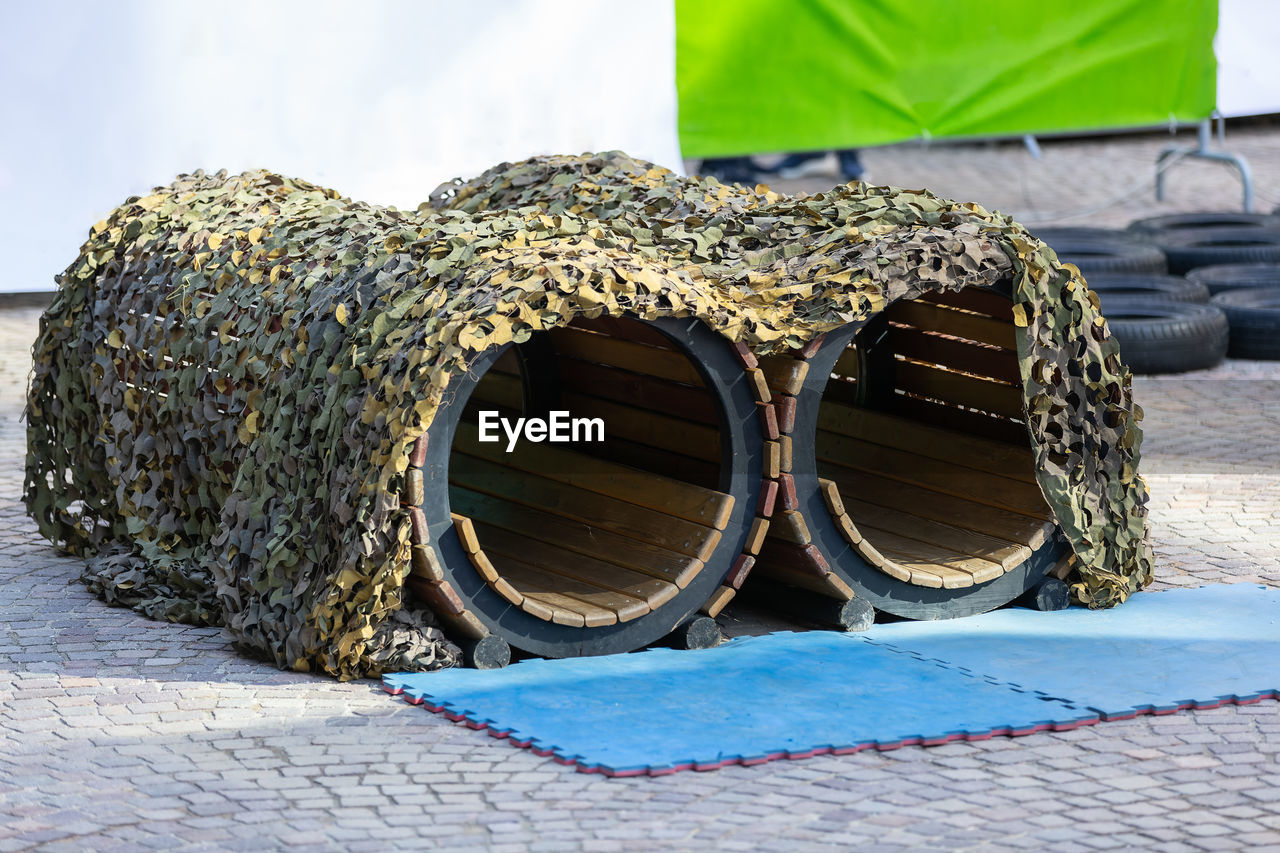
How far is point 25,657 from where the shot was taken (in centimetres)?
566

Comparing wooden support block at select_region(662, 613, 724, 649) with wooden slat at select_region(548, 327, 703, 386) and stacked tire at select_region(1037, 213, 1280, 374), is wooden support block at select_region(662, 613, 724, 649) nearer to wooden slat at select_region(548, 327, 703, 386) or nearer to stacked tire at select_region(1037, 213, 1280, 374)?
wooden slat at select_region(548, 327, 703, 386)

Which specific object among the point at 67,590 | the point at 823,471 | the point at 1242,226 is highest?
the point at 1242,226

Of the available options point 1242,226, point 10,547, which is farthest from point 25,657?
point 1242,226

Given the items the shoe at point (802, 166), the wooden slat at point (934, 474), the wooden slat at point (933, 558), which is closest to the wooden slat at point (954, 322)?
the wooden slat at point (934, 474)

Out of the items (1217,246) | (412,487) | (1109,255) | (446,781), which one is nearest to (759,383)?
(412,487)

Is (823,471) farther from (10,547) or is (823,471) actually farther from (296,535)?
(10,547)

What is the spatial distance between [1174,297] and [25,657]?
8732mm

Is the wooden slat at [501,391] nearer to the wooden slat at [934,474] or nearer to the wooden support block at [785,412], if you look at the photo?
the wooden slat at [934,474]

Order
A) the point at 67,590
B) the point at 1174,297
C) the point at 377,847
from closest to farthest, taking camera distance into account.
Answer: the point at 377,847
the point at 67,590
the point at 1174,297

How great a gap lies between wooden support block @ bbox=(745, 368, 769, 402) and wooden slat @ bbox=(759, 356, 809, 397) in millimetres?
90

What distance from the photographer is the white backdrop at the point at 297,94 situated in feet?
40.7

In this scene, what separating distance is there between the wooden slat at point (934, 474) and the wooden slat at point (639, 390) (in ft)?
3.44

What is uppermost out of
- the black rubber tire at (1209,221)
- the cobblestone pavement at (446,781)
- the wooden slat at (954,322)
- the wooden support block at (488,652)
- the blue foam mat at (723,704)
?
the black rubber tire at (1209,221)

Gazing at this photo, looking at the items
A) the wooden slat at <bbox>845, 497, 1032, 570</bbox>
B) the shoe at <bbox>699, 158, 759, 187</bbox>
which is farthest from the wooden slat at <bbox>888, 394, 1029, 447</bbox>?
the shoe at <bbox>699, 158, 759, 187</bbox>
